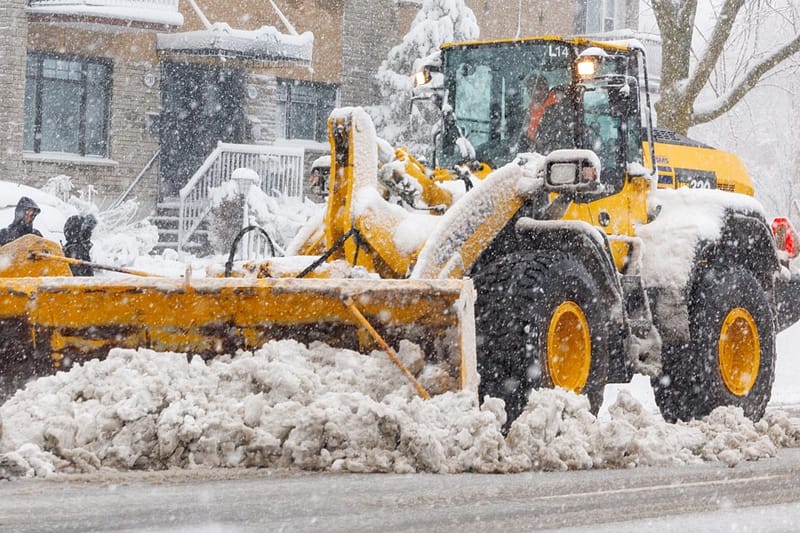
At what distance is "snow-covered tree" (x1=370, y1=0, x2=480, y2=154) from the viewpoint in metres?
23.4

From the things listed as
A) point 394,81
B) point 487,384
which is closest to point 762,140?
point 394,81

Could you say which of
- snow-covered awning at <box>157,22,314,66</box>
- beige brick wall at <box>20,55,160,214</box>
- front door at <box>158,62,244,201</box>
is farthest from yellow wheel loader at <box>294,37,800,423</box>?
front door at <box>158,62,244,201</box>

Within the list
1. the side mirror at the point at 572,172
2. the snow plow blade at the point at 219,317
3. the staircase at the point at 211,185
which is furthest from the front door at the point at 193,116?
the side mirror at the point at 572,172

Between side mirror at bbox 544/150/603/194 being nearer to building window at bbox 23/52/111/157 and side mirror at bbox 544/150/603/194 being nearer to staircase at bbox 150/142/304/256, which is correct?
staircase at bbox 150/142/304/256

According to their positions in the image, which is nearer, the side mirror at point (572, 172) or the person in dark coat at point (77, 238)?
the side mirror at point (572, 172)

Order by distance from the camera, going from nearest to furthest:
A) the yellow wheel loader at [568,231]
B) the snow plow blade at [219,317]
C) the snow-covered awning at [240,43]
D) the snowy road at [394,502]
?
1. the snowy road at [394,502]
2. the snow plow blade at [219,317]
3. the yellow wheel loader at [568,231]
4. the snow-covered awning at [240,43]

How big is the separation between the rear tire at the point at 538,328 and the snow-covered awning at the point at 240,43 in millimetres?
14125

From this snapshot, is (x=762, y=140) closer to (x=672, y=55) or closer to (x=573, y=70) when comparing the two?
(x=672, y=55)

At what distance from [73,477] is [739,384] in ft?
17.0

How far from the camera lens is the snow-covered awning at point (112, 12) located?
67.1 ft

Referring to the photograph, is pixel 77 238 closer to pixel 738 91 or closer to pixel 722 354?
pixel 722 354

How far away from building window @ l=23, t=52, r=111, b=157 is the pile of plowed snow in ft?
48.5

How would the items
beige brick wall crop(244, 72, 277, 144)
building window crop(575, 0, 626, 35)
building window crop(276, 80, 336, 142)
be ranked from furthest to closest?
1. building window crop(575, 0, 626, 35)
2. building window crop(276, 80, 336, 142)
3. beige brick wall crop(244, 72, 277, 144)

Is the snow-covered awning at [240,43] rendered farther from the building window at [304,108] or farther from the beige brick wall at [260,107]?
the building window at [304,108]
